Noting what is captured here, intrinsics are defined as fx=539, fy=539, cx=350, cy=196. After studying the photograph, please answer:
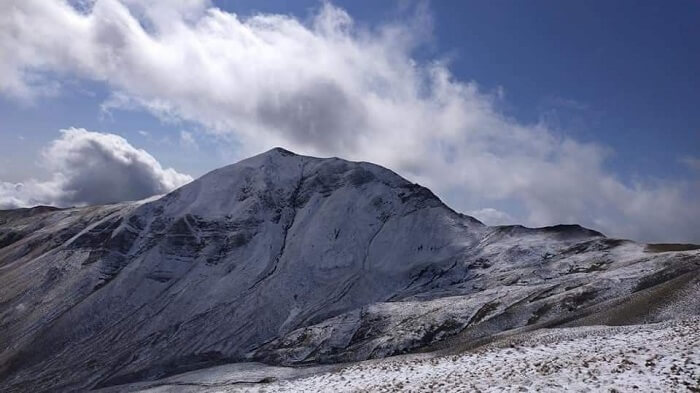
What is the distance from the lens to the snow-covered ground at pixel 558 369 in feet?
71.7

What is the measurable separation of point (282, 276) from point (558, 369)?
10369 centimetres

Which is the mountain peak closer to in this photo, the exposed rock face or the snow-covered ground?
the exposed rock face

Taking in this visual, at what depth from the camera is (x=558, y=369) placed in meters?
24.3

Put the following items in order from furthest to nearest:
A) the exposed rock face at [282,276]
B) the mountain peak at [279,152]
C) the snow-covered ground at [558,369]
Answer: the mountain peak at [279,152], the exposed rock face at [282,276], the snow-covered ground at [558,369]

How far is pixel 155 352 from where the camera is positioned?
102875 millimetres

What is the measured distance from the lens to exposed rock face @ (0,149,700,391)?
77.4 meters

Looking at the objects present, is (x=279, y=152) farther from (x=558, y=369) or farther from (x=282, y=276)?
(x=558, y=369)

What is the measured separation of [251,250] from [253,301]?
940 inches

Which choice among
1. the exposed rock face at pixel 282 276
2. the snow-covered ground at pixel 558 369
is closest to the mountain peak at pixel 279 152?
the exposed rock face at pixel 282 276

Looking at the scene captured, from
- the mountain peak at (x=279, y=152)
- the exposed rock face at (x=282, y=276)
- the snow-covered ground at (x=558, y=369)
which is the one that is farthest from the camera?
the mountain peak at (x=279, y=152)

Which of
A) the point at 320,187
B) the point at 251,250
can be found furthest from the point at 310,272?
the point at 320,187

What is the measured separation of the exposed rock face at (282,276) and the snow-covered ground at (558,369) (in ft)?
75.1

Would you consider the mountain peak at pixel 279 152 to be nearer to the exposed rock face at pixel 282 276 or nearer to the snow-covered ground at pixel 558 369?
the exposed rock face at pixel 282 276

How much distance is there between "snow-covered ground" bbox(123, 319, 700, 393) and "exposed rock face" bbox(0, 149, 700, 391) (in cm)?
2290
